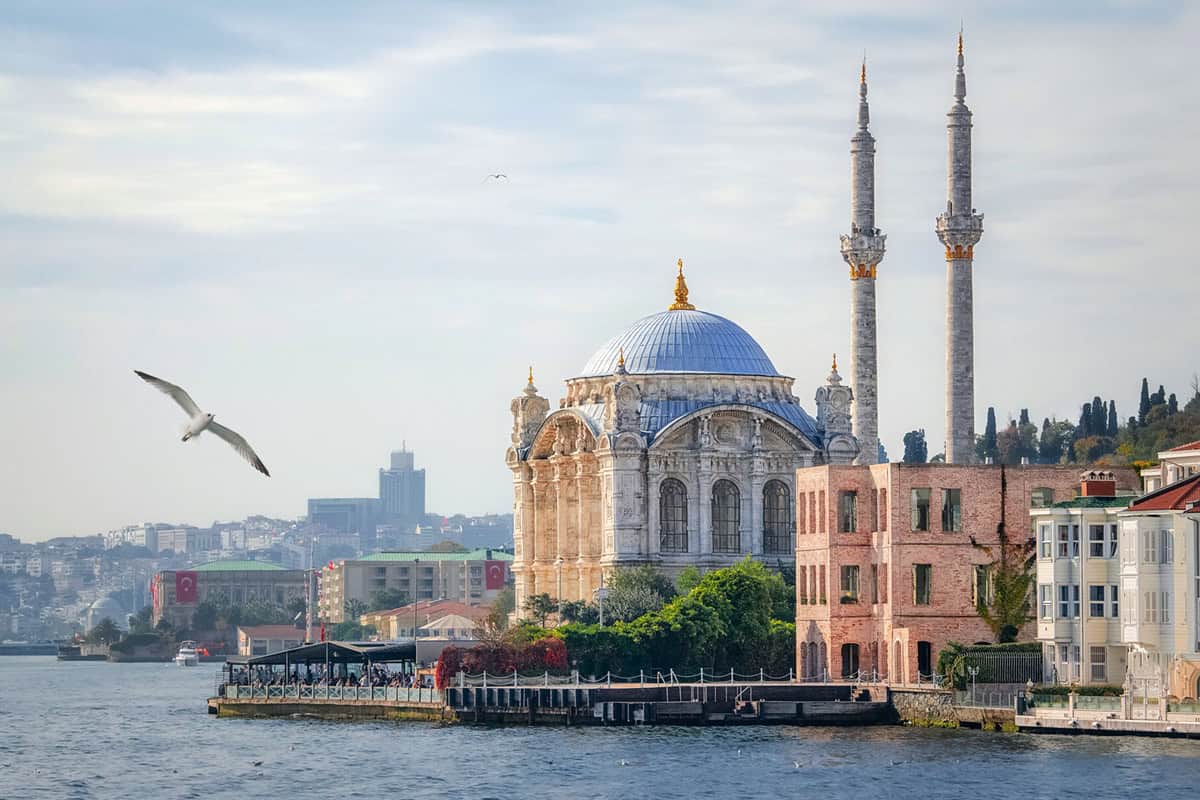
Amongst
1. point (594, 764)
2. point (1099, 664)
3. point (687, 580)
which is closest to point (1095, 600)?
point (1099, 664)

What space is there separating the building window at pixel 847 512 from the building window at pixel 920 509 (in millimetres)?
3498

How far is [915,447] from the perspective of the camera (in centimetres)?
17412

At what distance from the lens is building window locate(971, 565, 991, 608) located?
310ft

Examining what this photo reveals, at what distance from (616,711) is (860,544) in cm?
1117

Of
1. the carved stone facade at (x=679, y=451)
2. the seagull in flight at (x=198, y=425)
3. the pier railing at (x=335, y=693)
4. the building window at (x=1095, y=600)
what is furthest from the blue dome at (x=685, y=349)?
the seagull in flight at (x=198, y=425)

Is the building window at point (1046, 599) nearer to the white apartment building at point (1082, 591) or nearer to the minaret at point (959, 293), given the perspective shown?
the white apartment building at point (1082, 591)

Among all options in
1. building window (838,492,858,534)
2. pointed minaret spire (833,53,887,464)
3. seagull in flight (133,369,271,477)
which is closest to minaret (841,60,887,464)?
pointed minaret spire (833,53,887,464)

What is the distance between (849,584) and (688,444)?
34683 mm

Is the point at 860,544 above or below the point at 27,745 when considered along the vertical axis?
above

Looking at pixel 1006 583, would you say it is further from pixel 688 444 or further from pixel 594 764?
pixel 688 444

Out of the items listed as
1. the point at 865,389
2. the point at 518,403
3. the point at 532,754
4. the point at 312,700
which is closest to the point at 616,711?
the point at 532,754

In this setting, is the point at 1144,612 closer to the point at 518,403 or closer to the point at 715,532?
the point at 715,532

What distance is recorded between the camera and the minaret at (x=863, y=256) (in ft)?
411

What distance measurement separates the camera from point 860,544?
3861 inches
